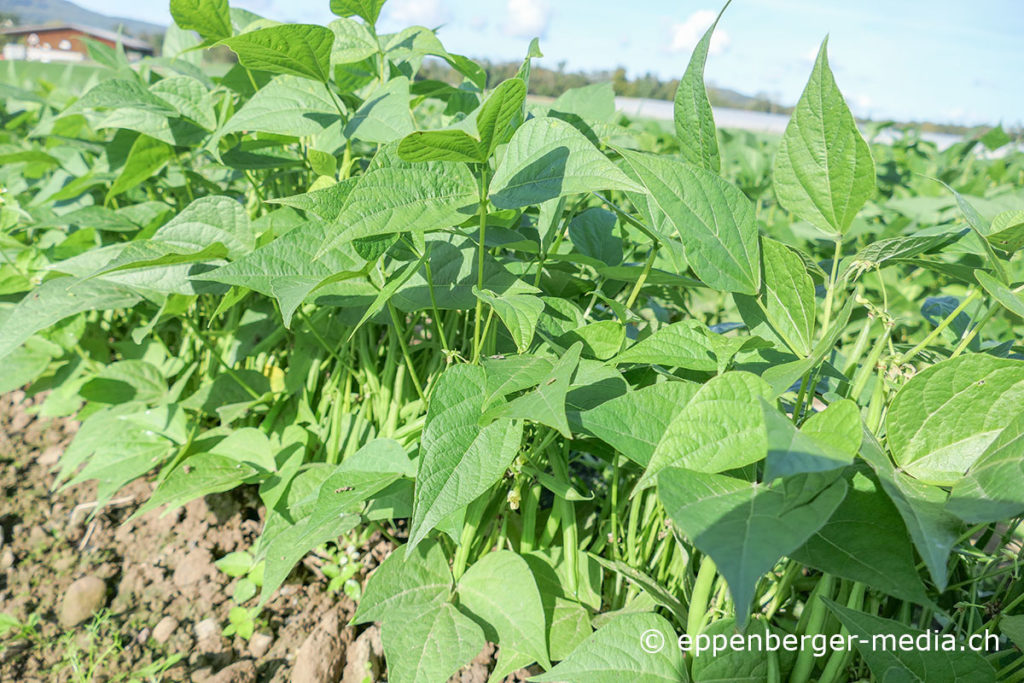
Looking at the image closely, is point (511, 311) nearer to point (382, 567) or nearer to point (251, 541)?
point (382, 567)

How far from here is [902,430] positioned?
502mm

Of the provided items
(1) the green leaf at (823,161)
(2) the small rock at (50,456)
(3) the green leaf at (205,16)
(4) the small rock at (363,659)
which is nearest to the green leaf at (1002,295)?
(1) the green leaf at (823,161)

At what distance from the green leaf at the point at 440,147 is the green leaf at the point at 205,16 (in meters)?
0.54

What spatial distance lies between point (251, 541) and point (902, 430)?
102 cm

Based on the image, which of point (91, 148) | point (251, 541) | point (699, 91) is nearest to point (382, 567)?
point (251, 541)

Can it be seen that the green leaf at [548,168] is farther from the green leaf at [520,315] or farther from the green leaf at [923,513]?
the green leaf at [923,513]

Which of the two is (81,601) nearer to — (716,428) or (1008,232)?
(716,428)

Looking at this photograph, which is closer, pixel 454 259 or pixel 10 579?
pixel 454 259

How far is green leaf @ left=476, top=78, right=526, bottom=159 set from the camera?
1.52 ft

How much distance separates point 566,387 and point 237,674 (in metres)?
0.69

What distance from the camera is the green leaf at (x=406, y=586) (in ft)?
2.31

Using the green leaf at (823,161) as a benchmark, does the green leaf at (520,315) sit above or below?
below

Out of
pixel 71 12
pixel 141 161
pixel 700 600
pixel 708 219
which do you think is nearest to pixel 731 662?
pixel 700 600

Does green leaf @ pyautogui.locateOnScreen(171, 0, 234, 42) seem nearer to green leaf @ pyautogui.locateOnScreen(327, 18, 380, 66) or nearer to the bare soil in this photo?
green leaf @ pyautogui.locateOnScreen(327, 18, 380, 66)
